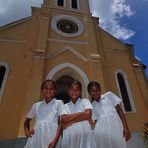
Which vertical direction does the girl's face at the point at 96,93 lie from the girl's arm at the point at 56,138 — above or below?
above

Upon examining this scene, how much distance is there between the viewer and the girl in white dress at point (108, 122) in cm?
244

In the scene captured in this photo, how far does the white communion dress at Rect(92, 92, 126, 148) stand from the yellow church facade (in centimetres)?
430

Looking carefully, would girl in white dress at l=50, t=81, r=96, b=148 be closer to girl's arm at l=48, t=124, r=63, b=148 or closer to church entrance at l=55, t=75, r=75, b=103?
girl's arm at l=48, t=124, r=63, b=148

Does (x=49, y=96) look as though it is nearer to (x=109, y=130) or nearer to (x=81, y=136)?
(x=81, y=136)

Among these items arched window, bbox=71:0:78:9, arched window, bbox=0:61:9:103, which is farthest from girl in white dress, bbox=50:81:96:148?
arched window, bbox=71:0:78:9

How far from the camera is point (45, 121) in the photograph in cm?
245

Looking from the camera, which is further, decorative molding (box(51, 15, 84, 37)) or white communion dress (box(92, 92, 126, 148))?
decorative molding (box(51, 15, 84, 37))

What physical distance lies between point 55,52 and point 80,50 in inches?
65.5

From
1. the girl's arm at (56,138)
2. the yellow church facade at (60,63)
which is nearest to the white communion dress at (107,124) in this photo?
the girl's arm at (56,138)

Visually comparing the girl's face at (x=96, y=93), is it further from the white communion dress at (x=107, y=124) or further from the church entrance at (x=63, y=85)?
the church entrance at (x=63, y=85)

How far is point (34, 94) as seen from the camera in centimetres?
704

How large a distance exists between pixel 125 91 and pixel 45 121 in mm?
7724

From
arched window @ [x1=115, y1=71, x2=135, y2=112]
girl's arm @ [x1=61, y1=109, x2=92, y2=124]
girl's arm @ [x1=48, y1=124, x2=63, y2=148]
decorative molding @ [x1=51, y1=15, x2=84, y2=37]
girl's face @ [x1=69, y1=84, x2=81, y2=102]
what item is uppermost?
decorative molding @ [x1=51, y1=15, x2=84, y2=37]

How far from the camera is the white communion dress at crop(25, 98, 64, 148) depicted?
2.28 m
